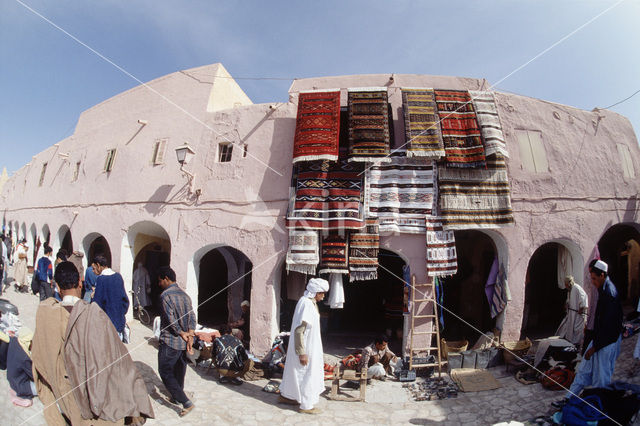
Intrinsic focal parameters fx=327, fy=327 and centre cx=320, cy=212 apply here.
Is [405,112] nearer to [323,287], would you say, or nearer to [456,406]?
[323,287]

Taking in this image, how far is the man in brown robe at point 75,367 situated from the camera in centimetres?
257

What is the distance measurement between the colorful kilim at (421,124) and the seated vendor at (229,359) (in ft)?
15.4

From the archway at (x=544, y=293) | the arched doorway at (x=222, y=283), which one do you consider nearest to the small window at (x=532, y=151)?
the archway at (x=544, y=293)

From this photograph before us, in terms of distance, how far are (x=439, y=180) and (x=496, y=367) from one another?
12.1 ft

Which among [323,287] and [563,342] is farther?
[563,342]

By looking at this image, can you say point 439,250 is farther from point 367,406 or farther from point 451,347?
point 367,406

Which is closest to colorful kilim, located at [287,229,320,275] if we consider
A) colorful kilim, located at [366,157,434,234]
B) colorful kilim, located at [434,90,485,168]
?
colorful kilim, located at [366,157,434,234]

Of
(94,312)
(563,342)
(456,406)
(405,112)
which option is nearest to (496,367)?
(563,342)

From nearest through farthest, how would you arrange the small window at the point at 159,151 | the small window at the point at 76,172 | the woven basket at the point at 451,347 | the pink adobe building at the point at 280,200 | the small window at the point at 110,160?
the woven basket at the point at 451,347, the pink adobe building at the point at 280,200, the small window at the point at 159,151, the small window at the point at 110,160, the small window at the point at 76,172

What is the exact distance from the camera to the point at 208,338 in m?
6.63

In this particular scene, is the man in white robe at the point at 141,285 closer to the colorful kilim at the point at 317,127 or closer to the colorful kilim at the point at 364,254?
the colorful kilim at the point at 317,127

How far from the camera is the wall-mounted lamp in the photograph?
6.98 meters

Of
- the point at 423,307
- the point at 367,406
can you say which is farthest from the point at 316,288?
the point at 423,307

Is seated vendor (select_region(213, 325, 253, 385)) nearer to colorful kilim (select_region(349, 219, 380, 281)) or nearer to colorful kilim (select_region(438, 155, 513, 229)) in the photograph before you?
colorful kilim (select_region(349, 219, 380, 281))
